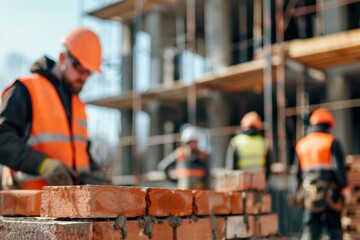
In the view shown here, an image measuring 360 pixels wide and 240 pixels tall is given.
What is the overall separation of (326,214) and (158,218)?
373cm

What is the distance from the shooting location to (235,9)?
13.8 meters

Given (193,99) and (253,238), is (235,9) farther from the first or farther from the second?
(253,238)

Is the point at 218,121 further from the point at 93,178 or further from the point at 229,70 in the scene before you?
the point at 93,178

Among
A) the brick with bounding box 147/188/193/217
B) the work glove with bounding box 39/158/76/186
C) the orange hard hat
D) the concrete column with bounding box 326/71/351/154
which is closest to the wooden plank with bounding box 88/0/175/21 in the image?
the concrete column with bounding box 326/71/351/154

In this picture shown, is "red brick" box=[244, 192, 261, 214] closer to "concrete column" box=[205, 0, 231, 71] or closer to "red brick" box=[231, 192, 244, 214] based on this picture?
"red brick" box=[231, 192, 244, 214]

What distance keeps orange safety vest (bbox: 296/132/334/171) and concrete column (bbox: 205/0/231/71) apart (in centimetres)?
660

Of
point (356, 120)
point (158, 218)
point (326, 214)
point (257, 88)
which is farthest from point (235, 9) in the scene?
point (158, 218)

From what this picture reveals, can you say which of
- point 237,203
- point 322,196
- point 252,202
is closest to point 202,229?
point 237,203

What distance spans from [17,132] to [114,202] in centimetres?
131

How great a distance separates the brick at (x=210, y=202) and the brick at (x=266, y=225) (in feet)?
1.55

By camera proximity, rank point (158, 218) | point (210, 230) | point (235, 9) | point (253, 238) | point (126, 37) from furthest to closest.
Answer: point (126, 37), point (235, 9), point (253, 238), point (210, 230), point (158, 218)

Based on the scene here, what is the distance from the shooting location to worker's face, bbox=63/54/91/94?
11.6 feet

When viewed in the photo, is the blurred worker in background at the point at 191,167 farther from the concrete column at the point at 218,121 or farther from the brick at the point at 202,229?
the brick at the point at 202,229

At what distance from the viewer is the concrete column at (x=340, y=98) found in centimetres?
980
